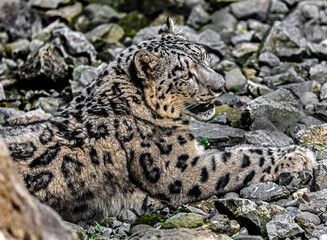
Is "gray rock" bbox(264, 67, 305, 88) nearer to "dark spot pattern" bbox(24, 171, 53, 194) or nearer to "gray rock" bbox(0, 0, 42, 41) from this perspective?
"dark spot pattern" bbox(24, 171, 53, 194)

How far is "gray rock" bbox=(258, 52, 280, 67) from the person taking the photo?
1159 centimetres

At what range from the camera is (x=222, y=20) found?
46.8ft

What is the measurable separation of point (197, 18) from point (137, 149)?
8190mm

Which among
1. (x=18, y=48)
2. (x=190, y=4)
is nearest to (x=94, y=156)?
(x=18, y=48)

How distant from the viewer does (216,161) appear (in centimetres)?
700

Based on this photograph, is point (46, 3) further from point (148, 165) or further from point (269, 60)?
point (148, 165)

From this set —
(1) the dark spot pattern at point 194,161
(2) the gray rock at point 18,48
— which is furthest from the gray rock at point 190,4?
(1) the dark spot pattern at point 194,161

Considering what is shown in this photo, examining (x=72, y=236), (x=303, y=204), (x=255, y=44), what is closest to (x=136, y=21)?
(x=255, y=44)

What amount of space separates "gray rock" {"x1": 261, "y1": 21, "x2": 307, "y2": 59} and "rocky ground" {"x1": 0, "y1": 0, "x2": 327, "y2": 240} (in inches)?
0.8

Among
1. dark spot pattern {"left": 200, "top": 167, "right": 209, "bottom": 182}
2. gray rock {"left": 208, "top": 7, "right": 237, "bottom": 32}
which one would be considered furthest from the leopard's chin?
gray rock {"left": 208, "top": 7, "right": 237, "bottom": 32}

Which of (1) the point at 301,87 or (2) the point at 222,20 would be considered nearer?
(1) the point at 301,87

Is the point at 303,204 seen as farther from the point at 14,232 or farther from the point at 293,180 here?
the point at 14,232

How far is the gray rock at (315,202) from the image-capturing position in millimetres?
6094

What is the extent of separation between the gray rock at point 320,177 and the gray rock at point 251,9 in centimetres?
812
